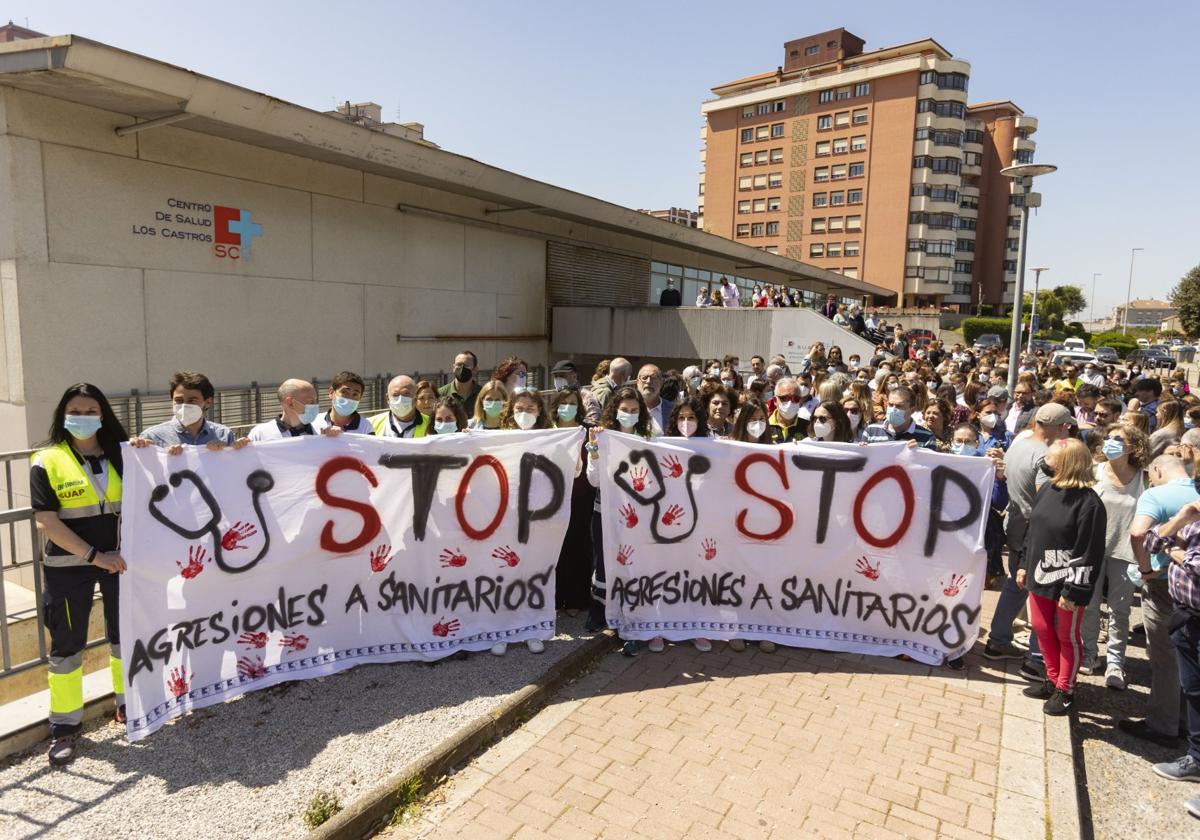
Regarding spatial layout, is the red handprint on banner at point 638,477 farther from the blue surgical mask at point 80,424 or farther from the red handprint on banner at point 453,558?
the blue surgical mask at point 80,424

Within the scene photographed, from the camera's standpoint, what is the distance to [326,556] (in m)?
4.74

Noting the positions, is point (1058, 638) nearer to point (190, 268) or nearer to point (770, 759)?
point (770, 759)

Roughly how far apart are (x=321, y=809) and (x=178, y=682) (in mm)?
1273

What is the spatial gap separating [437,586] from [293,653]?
3.18ft

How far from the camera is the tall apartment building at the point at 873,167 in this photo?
6631 centimetres

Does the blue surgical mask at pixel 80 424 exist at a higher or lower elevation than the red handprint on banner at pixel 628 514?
higher

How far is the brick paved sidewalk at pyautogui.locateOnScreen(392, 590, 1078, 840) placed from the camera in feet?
11.8

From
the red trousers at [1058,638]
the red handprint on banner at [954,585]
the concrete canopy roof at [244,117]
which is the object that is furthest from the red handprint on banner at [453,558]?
the concrete canopy roof at [244,117]

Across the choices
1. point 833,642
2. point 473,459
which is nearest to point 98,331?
point 473,459

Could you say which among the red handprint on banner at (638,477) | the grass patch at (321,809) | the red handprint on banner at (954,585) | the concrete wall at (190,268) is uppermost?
the concrete wall at (190,268)

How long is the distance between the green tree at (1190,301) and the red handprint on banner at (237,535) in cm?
6035

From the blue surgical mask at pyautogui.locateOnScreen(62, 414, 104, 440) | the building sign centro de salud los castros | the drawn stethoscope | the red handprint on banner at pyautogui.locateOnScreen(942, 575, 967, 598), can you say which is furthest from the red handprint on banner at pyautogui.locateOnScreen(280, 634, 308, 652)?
the building sign centro de salud los castros

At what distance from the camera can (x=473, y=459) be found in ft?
17.2

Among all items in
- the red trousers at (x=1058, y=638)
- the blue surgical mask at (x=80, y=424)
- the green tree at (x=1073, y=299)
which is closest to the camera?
the blue surgical mask at (x=80, y=424)
